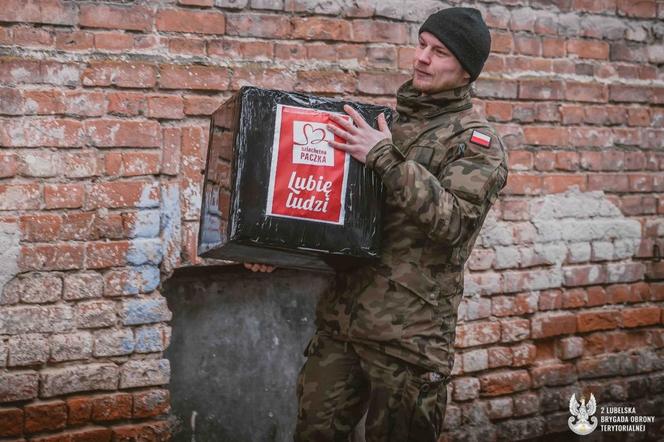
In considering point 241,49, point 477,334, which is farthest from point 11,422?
point 477,334

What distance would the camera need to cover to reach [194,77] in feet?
8.81

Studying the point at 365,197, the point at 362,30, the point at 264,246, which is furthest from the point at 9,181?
the point at 362,30

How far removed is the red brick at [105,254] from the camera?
257cm

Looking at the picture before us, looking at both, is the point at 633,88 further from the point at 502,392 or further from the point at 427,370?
the point at 427,370

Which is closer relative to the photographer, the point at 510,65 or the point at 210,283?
the point at 210,283

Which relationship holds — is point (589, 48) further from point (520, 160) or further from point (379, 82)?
point (379, 82)

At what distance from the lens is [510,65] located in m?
3.25

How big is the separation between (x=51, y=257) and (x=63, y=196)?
0.21 m

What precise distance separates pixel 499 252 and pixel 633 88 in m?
1.05

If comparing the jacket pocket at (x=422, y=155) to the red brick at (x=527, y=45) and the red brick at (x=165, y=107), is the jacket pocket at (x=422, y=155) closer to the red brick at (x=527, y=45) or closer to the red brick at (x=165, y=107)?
the red brick at (x=165, y=107)

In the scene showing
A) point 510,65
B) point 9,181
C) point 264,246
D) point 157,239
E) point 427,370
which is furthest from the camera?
point 510,65

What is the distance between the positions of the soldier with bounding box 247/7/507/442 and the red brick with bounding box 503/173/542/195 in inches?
41.2

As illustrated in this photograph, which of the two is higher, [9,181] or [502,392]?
[9,181]

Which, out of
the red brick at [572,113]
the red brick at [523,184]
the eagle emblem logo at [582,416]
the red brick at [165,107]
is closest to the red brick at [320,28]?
the red brick at [165,107]
